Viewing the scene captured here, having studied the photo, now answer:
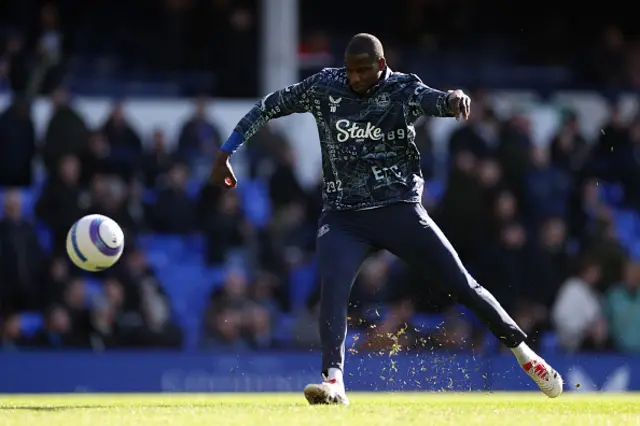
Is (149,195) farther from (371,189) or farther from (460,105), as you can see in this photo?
(460,105)

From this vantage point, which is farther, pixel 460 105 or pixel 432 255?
pixel 432 255

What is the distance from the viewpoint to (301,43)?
22.8 m

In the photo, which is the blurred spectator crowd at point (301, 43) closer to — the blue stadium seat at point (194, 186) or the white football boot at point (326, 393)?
the blue stadium seat at point (194, 186)

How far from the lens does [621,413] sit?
8367 millimetres

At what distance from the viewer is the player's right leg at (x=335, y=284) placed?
28.5ft

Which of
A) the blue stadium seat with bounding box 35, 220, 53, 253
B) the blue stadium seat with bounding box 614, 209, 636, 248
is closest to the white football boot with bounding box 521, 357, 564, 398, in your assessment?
the blue stadium seat with bounding box 35, 220, 53, 253

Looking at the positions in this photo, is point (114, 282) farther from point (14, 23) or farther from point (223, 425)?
point (223, 425)

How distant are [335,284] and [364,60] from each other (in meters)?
1.48

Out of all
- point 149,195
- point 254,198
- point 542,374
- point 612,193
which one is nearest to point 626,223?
point 612,193

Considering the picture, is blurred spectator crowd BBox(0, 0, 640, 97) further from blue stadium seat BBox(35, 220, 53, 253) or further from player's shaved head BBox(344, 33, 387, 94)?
player's shaved head BBox(344, 33, 387, 94)

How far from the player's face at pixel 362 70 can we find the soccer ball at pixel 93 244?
2.33 m

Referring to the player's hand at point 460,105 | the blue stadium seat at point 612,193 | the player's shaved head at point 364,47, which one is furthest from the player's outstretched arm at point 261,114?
the blue stadium seat at point 612,193

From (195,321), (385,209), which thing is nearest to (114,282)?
(195,321)

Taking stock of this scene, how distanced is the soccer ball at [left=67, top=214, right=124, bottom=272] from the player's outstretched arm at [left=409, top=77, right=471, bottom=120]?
260 cm
